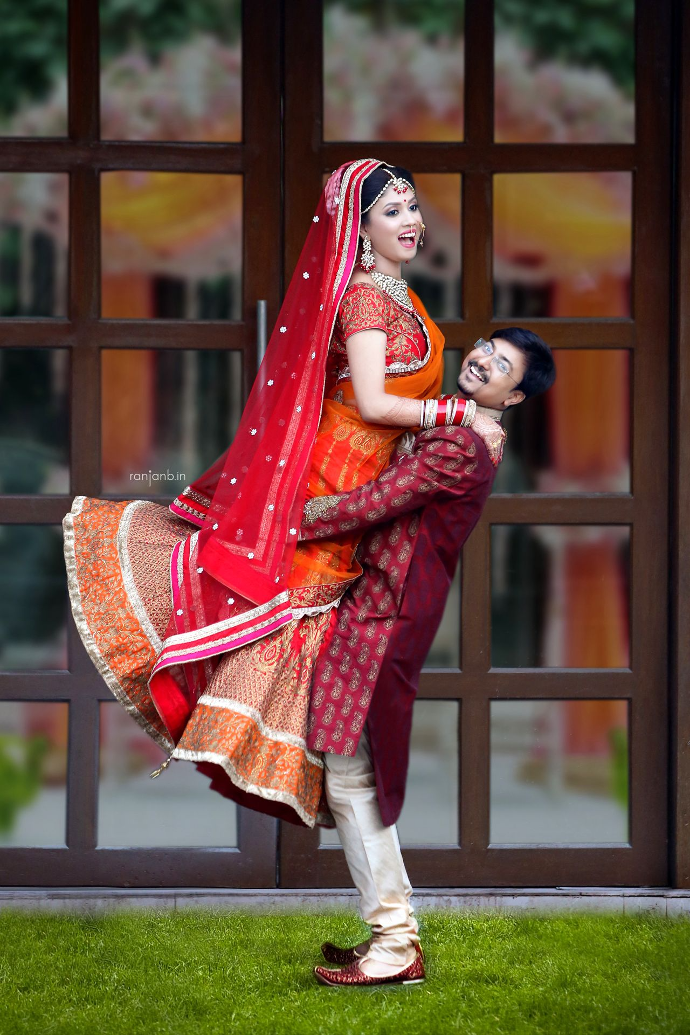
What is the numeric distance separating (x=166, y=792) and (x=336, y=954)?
2.55 ft

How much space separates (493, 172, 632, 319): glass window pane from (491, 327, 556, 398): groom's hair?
0.87 meters

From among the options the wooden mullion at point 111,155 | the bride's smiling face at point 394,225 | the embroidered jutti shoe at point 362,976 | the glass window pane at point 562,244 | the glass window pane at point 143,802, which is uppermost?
the wooden mullion at point 111,155

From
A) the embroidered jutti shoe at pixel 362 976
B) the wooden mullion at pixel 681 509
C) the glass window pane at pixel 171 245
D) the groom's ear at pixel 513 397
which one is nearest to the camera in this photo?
the groom's ear at pixel 513 397

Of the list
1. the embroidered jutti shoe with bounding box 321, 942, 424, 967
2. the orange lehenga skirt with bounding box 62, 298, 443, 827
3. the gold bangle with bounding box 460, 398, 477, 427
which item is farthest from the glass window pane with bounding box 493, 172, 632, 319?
the embroidered jutti shoe with bounding box 321, 942, 424, 967

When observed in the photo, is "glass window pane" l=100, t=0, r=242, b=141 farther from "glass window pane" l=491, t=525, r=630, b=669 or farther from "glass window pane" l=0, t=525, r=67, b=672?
"glass window pane" l=491, t=525, r=630, b=669

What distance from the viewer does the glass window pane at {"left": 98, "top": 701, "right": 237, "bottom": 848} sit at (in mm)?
3207

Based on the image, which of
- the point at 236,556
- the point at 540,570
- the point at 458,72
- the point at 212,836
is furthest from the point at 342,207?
the point at 212,836

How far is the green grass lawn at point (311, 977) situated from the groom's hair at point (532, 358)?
1.30 meters

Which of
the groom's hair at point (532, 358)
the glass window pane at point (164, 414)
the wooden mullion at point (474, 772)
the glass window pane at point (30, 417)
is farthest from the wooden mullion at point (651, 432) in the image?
the glass window pane at point (30, 417)

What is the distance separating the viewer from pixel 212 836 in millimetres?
3215

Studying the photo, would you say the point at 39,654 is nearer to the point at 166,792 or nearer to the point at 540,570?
the point at 166,792

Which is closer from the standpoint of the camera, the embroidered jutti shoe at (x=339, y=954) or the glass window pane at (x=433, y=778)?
the embroidered jutti shoe at (x=339, y=954)

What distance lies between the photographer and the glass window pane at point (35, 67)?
3.17 m

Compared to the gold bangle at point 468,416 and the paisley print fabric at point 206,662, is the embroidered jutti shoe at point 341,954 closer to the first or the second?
the paisley print fabric at point 206,662
